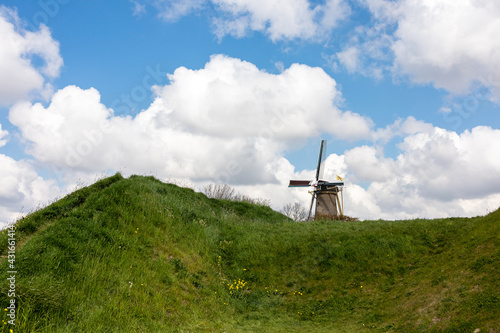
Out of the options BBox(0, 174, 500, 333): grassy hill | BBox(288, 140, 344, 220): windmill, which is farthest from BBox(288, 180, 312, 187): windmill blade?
BBox(0, 174, 500, 333): grassy hill

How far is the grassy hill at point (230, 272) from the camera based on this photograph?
12.7m

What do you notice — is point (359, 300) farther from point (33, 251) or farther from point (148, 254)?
point (33, 251)

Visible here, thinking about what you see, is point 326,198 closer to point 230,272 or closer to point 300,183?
point 300,183

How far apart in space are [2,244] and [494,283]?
2228cm

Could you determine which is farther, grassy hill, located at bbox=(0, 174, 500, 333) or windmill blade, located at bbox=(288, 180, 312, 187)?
windmill blade, located at bbox=(288, 180, 312, 187)

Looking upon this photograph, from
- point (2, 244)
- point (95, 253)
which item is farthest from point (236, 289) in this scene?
point (2, 244)

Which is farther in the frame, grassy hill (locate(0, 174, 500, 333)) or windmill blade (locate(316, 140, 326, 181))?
windmill blade (locate(316, 140, 326, 181))

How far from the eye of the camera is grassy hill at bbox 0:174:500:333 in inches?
500

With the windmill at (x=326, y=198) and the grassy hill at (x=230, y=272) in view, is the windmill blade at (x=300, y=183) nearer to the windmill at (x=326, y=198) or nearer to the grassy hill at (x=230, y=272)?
the windmill at (x=326, y=198)

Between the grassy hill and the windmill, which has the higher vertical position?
the windmill

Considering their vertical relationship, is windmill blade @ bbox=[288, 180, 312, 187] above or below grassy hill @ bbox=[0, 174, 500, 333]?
above

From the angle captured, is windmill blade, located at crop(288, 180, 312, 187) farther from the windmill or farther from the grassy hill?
the grassy hill

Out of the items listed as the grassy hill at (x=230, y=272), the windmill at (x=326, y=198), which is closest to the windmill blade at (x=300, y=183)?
the windmill at (x=326, y=198)

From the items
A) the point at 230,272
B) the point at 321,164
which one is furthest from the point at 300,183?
the point at 230,272
